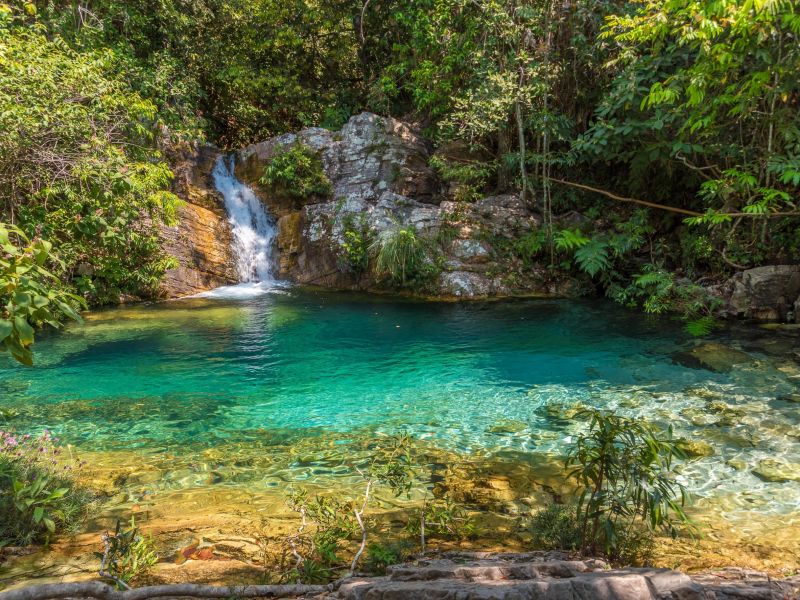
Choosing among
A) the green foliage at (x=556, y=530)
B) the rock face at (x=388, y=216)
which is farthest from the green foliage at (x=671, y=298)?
the green foliage at (x=556, y=530)

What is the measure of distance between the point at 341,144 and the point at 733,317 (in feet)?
34.6

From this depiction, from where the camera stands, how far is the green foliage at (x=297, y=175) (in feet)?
45.1

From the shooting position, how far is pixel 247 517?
3.33m

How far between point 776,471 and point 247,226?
1281 cm

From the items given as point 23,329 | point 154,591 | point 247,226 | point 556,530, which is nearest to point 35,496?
point 154,591

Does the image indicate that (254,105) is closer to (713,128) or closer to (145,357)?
(145,357)

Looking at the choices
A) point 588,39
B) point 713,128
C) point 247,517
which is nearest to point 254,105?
point 588,39

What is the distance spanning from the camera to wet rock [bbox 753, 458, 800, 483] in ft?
12.7

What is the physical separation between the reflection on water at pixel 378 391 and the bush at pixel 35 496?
685 millimetres

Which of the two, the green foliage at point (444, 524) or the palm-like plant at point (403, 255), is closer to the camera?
the green foliage at point (444, 524)

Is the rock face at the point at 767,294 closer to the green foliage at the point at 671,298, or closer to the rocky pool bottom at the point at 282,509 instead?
the green foliage at the point at 671,298

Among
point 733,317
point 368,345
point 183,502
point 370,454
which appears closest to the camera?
point 183,502

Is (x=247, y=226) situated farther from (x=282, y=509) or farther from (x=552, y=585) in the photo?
(x=552, y=585)

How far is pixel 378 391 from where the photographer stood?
246 inches
